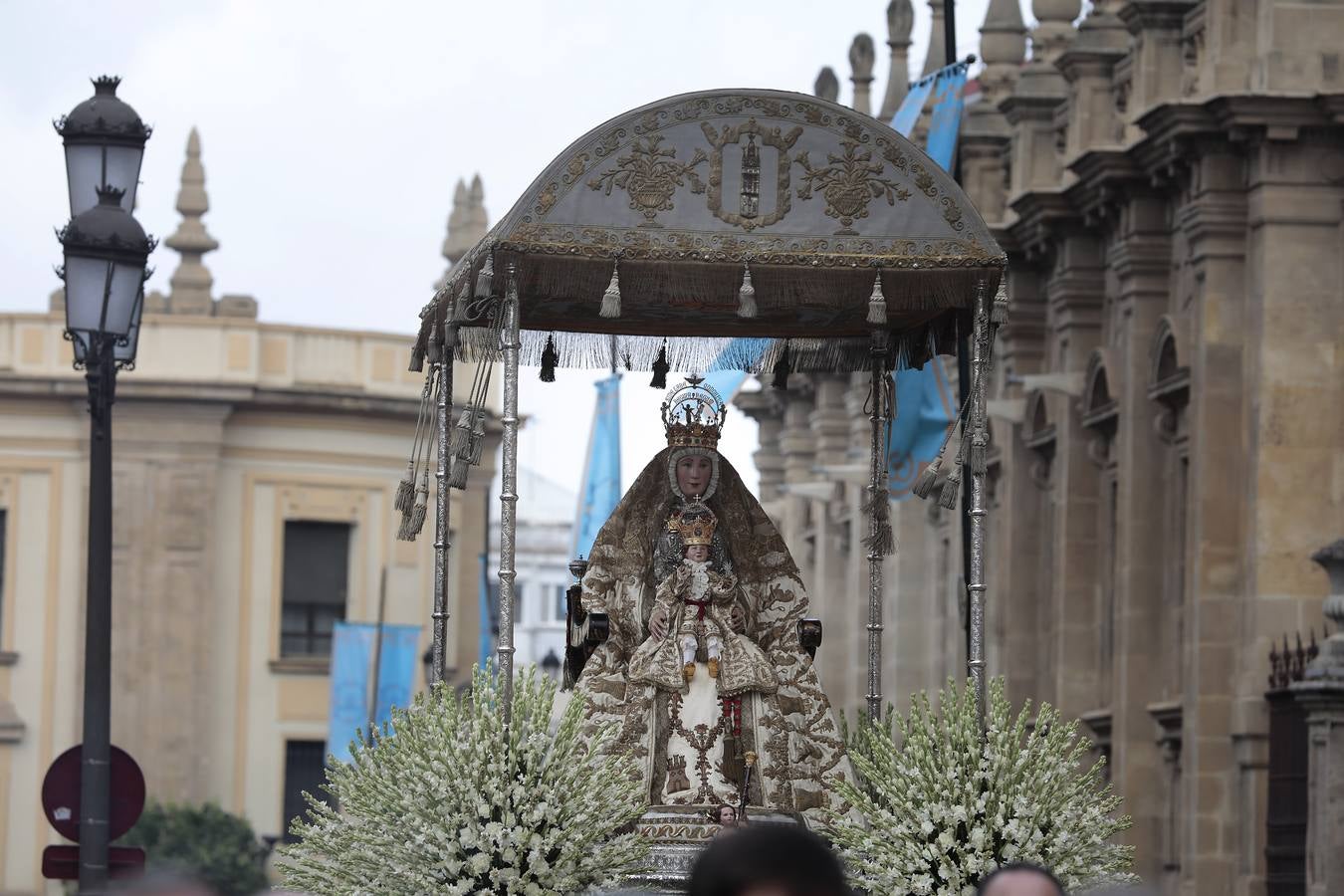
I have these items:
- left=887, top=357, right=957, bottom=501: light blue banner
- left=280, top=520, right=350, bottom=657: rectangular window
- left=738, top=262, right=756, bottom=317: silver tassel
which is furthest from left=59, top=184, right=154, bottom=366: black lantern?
left=280, top=520, right=350, bottom=657: rectangular window

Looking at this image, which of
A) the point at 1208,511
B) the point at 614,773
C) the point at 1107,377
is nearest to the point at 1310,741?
the point at 1208,511

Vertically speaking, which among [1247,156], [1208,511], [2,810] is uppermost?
[1247,156]

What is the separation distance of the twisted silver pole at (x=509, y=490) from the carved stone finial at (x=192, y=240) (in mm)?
39254

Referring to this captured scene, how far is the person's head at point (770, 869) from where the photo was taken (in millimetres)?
5867

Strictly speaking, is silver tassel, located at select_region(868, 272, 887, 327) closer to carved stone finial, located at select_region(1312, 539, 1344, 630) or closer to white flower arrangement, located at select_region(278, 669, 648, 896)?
white flower arrangement, located at select_region(278, 669, 648, 896)

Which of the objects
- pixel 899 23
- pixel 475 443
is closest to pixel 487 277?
pixel 475 443

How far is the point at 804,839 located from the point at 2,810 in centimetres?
4218

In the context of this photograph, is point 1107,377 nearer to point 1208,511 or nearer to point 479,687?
point 1208,511

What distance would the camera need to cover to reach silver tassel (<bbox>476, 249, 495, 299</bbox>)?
14.0 metres

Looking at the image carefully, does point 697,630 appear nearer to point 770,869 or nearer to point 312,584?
point 770,869

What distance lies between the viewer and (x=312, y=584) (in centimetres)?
4912

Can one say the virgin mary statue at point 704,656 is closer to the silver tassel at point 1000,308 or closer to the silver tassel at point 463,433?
the silver tassel at point 463,433

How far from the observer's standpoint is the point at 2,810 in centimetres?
4678

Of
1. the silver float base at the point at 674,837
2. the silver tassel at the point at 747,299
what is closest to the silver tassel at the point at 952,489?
the silver tassel at the point at 747,299
